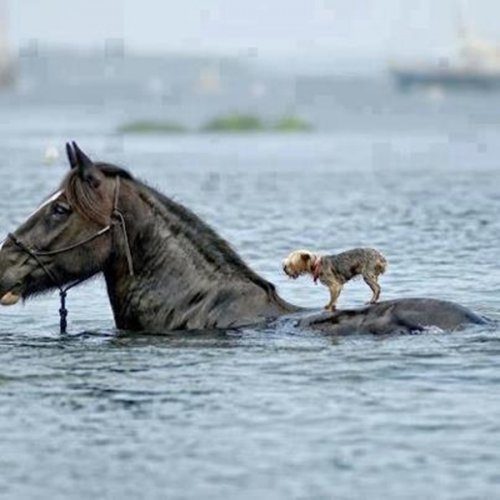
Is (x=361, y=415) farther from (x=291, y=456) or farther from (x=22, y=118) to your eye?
(x=22, y=118)

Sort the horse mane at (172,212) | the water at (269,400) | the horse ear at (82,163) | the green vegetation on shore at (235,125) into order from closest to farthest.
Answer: the water at (269,400) < the horse ear at (82,163) < the horse mane at (172,212) < the green vegetation on shore at (235,125)

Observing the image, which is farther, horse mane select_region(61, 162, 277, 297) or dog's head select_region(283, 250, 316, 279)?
dog's head select_region(283, 250, 316, 279)

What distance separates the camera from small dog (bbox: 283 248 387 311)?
1998 centimetres

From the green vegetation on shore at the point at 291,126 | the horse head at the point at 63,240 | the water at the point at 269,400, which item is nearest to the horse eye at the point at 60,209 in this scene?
the horse head at the point at 63,240

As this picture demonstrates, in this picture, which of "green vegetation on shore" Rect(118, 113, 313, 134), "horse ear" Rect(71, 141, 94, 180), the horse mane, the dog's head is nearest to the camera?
"horse ear" Rect(71, 141, 94, 180)

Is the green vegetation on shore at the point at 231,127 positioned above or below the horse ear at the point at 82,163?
below

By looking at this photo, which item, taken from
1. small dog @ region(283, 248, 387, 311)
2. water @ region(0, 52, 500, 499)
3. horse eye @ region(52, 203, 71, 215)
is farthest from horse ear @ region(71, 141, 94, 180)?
small dog @ region(283, 248, 387, 311)

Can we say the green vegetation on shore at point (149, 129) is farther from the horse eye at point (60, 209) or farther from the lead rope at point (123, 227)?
the horse eye at point (60, 209)

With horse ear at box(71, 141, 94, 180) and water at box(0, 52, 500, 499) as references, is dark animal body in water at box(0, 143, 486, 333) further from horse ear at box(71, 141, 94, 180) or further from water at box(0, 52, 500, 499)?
water at box(0, 52, 500, 499)

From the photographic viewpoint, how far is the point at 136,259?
66.0 feet

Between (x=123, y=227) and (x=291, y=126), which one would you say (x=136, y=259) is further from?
(x=291, y=126)

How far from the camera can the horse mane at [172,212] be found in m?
19.8

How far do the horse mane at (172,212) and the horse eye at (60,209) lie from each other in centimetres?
7

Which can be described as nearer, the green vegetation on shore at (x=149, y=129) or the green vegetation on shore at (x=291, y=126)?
the green vegetation on shore at (x=149, y=129)
